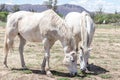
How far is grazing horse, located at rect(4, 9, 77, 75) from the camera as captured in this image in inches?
395

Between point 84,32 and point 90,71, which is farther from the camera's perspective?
point 90,71

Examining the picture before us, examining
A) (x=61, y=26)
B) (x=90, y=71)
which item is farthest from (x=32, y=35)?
(x=90, y=71)

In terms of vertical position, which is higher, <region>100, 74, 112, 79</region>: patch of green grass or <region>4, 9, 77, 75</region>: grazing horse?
<region>4, 9, 77, 75</region>: grazing horse

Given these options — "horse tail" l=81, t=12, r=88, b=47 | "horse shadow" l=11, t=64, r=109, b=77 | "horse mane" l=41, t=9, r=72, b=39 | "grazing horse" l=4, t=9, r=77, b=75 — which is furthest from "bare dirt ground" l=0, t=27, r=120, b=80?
"horse mane" l=41, t=9, r=72, b=39

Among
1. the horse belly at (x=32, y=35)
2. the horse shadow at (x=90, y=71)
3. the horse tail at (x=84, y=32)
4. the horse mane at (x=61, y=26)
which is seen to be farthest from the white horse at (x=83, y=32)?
the horse belly at (x=32, y=35)

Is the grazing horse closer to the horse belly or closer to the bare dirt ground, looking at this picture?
the horse belly

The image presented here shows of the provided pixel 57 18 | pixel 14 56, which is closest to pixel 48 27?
pixel 57 18

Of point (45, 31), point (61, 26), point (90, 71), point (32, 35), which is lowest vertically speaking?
point (90, 71)

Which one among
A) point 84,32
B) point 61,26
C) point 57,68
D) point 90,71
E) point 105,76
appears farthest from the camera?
point 57,68

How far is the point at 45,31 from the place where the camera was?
1015cm

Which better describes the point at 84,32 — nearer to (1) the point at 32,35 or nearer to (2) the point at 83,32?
(2) the point at 83,32

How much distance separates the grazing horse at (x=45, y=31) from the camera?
10.0m

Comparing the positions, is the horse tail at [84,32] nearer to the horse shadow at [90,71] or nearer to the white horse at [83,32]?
the white horse at [83,32]

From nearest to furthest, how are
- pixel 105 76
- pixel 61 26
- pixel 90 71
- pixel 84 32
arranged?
pixel 61 26 < pixel 105 76 < pixel 84 32 < pixel 90 71
